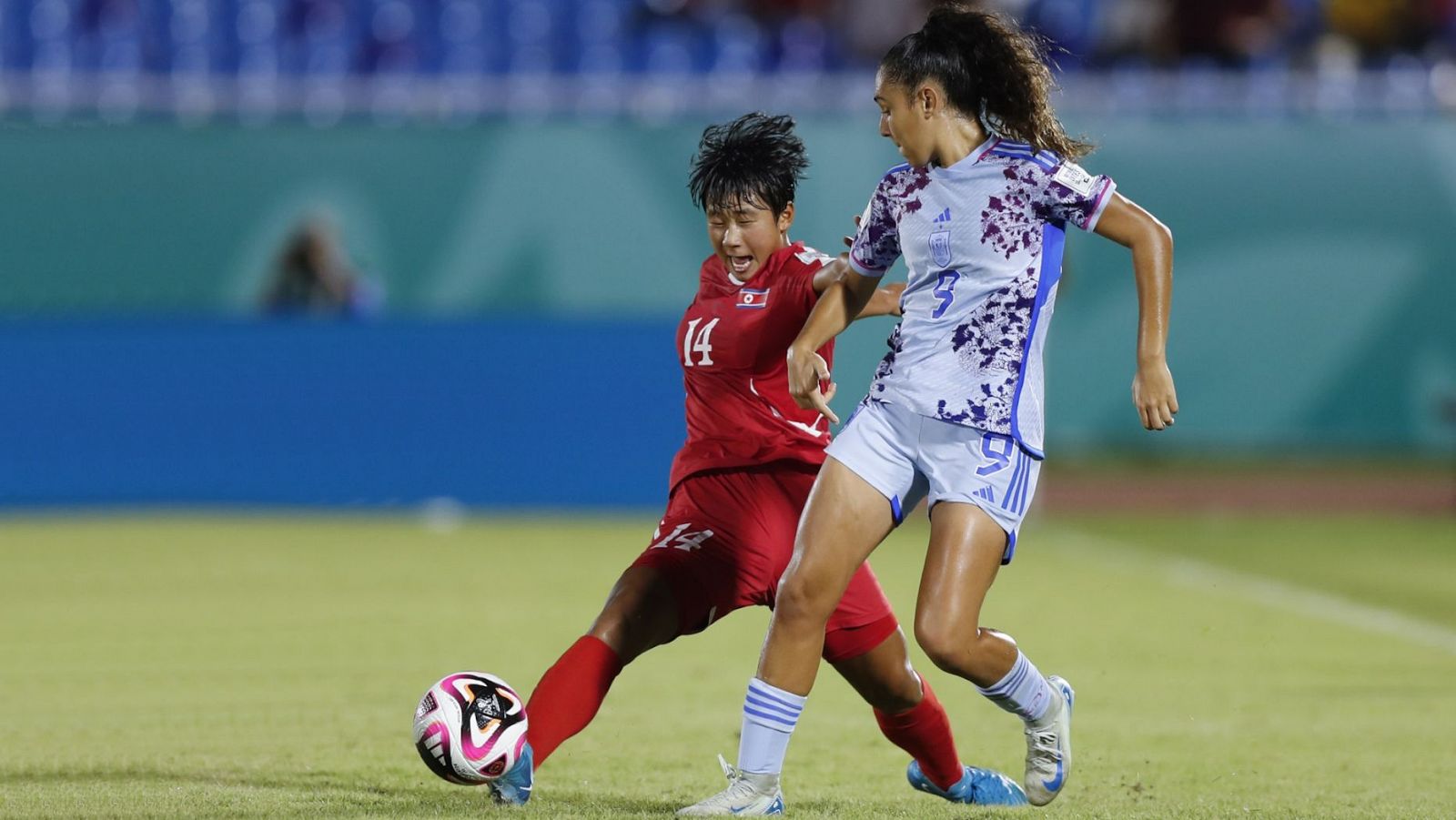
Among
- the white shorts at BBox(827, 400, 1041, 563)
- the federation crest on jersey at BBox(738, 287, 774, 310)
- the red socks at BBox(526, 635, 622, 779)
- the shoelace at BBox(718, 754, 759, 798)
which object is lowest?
the shoelace at BBox(718, 754, 759, 798)

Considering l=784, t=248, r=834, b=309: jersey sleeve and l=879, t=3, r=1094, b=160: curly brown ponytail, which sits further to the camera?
l=784, t=248, r=834, b=309: jersey sleeve

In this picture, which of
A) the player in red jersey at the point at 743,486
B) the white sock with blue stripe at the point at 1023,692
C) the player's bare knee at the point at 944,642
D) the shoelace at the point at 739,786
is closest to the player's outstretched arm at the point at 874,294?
the player in red jersey at the point at 743,486

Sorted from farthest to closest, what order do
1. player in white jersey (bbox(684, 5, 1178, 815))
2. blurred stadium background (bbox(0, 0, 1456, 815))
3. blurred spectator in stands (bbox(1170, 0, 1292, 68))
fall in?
blurred spectator in stands (bbox(1170, 0, 1292, 68)) → blurred stadium background (bbox(0, 0, 1456, 815)) → player in white jersey (bbox(684, 5, 1178, 815))

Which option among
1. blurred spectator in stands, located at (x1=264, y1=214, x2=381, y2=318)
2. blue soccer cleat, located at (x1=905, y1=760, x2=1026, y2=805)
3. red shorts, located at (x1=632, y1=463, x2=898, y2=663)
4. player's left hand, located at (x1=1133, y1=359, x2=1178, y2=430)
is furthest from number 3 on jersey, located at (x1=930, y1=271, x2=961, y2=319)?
blurred spectator in stands, located at (x1=264, y1=214, x2=381, y2=318)

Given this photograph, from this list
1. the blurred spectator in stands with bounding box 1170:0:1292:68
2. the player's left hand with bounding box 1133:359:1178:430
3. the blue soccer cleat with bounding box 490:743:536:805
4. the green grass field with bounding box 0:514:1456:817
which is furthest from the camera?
the blurred spectator in stands with bounding box 1170:0:1292:68

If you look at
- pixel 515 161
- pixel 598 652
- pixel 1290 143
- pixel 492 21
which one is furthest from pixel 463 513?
pixel 598 652

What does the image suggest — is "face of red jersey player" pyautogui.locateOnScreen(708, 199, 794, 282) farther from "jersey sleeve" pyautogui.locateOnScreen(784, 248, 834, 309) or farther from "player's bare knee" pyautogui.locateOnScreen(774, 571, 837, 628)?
"player's bare knee" pyautogui.locateOnScreen(774, 571, 837, 628)

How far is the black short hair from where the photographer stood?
5.36 meters

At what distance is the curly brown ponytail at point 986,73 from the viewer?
494 cm

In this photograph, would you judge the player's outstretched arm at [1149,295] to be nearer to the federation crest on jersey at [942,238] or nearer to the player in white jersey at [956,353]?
the player in white jersey at [956,353]

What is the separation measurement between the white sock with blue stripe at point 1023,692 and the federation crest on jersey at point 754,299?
116 centimetres

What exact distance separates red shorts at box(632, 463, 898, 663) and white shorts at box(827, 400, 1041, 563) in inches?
15.4

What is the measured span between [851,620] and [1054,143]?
136cm

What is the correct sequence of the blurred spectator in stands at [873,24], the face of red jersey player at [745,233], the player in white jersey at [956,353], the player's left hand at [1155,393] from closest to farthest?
the player's left hand at [1155,393] < the player in white jersey at [956,353] < the face of red jersey player at [745,233] < the blurred spectator in stands at [873,24]
